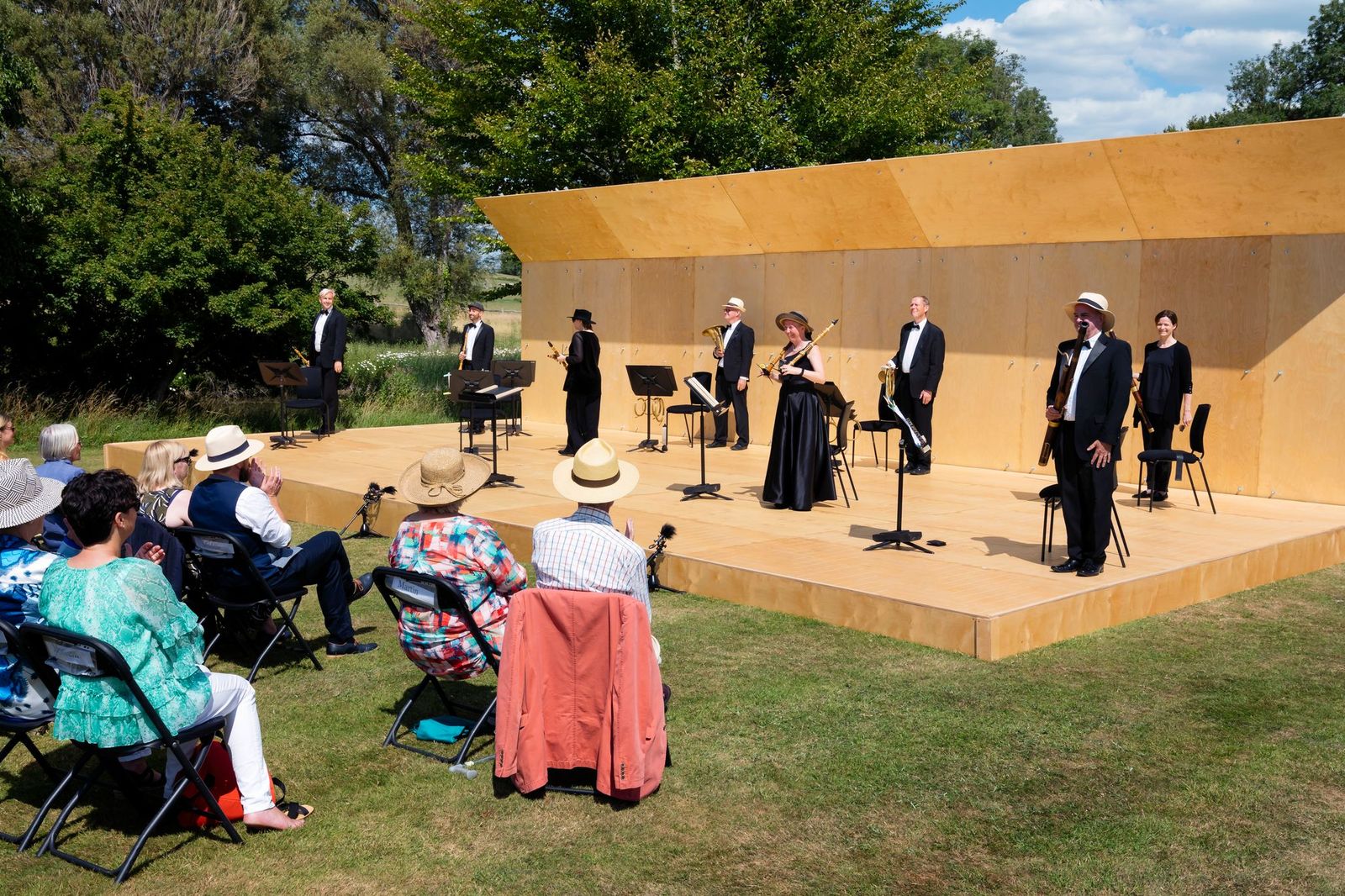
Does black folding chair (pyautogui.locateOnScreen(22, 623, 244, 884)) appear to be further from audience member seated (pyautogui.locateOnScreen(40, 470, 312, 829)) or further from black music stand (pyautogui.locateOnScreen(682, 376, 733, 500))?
black music stand (pyautogui.locateOnScreen(682, 376, 733, 500))

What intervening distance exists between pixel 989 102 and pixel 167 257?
29809 mm

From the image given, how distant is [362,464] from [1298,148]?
886 centimetres

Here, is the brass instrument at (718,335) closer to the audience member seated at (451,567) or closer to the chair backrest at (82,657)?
the audience member seated at (451,567)

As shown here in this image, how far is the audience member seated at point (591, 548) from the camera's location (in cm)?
457

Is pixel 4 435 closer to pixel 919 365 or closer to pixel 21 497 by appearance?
pixel 21 497

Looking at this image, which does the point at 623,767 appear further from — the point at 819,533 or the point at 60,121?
the point at 60,121

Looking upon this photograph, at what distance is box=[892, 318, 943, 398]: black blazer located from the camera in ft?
38.9

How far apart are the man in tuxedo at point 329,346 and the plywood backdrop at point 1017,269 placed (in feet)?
11.1

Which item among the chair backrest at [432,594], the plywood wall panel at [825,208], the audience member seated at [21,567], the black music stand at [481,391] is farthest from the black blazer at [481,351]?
the audience member seated at [21,567]

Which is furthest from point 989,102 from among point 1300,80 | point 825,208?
point 825,208

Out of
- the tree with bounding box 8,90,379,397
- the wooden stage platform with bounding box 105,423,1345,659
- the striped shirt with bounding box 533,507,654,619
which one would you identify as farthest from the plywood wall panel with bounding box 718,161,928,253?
the striped shirt with bounding box 533,507,654,619

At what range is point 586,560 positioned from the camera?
457 cm

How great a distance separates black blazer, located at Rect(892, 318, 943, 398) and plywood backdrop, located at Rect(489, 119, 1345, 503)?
1.07 meters

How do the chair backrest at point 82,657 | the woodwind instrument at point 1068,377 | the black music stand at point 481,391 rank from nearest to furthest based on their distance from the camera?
1. the chair backrest at point 82,657
2. the woodwind instrument at point 1068,377
3. the black music stand at point 481,391
